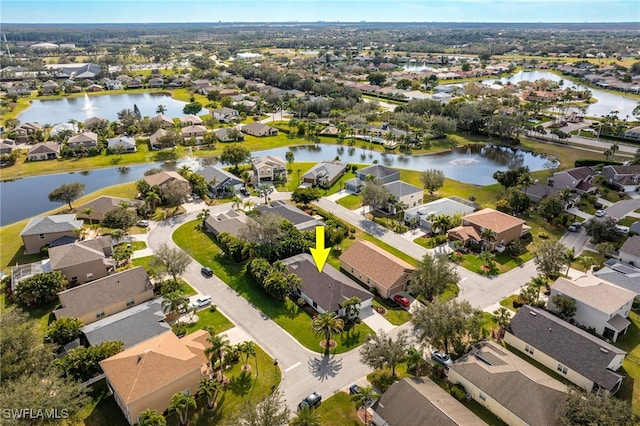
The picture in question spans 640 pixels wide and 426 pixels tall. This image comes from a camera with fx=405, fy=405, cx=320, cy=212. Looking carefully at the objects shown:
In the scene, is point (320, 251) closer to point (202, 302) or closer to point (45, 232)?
point (202, 302)

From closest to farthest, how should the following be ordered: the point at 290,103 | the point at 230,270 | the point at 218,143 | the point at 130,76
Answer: the point at 230,270, the point at 218,143, the point at 290,103, the point at 130,76

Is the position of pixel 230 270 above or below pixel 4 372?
below

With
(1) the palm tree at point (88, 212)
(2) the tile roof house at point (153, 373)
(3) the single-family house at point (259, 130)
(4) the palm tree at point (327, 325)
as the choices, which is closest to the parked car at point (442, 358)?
(4) the palm tree at point (327, 325)

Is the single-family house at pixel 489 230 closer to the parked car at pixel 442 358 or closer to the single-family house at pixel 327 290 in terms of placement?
the single-family house at pixel 327 290

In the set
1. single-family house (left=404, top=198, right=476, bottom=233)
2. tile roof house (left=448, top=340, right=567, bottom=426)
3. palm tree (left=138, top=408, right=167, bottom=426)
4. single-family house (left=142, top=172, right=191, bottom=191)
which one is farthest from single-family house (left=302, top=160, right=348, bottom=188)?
palm tree (left=138, top=408, right=167, bottom=426)

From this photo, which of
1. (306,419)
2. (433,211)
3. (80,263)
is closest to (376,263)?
(433,211)

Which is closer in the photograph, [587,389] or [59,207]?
[587,389]

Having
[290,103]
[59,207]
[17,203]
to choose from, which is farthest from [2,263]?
[290,103]

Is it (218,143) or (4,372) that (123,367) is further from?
(218,143)
